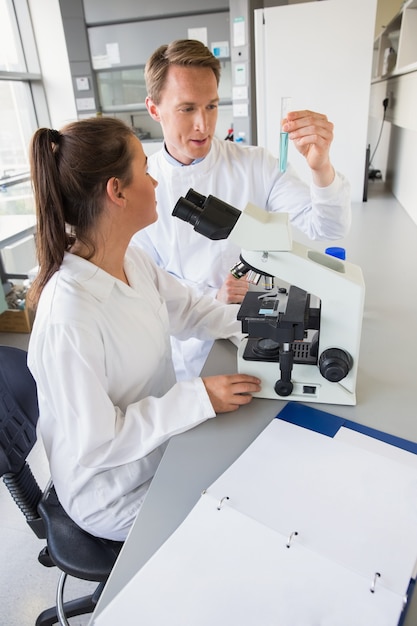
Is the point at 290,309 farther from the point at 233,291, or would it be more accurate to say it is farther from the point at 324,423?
the point at 233,291

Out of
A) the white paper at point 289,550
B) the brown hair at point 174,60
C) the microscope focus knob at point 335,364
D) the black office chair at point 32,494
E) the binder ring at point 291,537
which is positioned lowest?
the black office chair at point 32,494

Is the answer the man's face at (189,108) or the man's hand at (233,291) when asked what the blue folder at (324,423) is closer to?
the man's hand at (233,291)

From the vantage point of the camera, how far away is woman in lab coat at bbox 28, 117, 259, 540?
2.51ft

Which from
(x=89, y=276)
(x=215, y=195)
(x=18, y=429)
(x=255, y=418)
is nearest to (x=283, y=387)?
(x=255, y=418)

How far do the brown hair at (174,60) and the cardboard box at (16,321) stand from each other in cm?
197

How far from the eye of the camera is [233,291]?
1.29 meters

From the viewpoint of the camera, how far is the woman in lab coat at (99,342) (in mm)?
765

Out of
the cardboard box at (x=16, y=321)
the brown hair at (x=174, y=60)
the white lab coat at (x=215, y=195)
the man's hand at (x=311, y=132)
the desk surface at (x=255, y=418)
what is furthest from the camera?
the cardboard box at (x=16, y=321)

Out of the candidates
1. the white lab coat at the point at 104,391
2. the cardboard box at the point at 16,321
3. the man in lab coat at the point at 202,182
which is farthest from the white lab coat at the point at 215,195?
the cardboard box at the point at 16,321

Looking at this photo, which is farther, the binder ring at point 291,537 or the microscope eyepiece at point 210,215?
the microscope eyepiece at point 210,215

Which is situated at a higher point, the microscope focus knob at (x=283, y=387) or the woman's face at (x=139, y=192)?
the woman's face at (x=139, y=192)

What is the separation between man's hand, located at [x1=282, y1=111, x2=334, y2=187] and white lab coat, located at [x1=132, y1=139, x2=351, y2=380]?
0.31 meters

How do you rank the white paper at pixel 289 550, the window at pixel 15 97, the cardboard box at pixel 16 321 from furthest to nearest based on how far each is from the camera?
the window at pixel 15 97
the cardboard box at pixel 16 321
the white paper at pixel 289 550

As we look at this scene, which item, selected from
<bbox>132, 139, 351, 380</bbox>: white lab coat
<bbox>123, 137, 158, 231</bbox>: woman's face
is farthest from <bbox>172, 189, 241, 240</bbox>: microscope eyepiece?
<bbox>132, 139, 351, 380</bbox>: white lab coat
